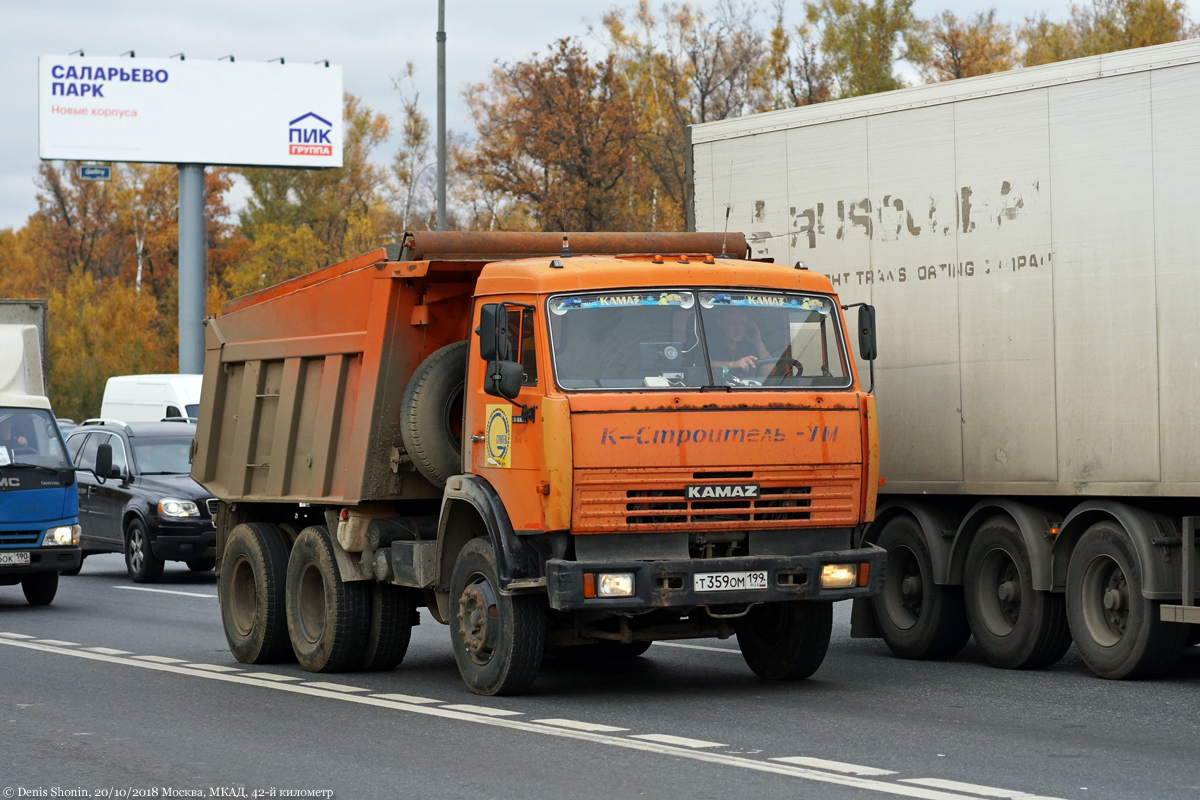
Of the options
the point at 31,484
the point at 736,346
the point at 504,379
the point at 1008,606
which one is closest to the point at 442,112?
the point at 31,484

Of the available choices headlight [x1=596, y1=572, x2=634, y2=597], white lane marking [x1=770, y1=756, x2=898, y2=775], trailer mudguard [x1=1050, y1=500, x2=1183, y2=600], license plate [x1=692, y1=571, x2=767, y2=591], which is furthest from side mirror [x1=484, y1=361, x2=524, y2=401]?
trailer mudguard [x1=1050, y1=500, x2=1183, y2=600]

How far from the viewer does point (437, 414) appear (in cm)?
1177

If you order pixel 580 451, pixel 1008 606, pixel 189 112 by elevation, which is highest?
pixel 189 112

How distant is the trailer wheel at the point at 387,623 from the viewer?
12.7 m

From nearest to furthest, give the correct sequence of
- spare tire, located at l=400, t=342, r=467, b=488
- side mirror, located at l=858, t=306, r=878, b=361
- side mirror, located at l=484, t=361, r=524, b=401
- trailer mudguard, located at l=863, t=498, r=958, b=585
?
side mirror, located at l=484, t=361, r=524, b=401 → side mirror, located at l=858, t=306, r=878, b=361 → spare tire, located at l=400, t=342, r=467, b=488 → trailer mudguard, located at l=863, t=498, r=958, b=585

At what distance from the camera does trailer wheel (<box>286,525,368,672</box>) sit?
41.4 ft

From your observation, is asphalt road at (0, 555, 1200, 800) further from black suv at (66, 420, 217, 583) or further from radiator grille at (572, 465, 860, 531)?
black suv at (66, 420, 217, 583)

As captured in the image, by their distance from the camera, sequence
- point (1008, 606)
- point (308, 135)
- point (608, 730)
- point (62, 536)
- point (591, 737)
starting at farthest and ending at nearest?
point (308, 135) → point (62, 536) → point (1008, 606) → point (608, 730) → point (591, 737)

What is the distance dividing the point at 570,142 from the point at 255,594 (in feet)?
107

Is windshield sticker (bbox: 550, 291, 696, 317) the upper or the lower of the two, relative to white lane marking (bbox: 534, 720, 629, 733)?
upper

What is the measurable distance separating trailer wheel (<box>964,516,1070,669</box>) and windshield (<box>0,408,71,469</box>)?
10.4 meters

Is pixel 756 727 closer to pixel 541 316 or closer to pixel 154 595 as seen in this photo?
pixel 541 316

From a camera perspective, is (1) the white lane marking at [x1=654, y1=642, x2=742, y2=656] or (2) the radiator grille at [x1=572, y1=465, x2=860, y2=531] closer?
(2) the radiator grille at [x1=572, y1=465, x2=860, y2=531]

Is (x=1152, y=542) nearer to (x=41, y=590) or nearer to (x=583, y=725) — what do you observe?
(x=583, y=725)
